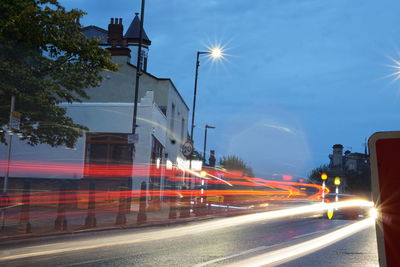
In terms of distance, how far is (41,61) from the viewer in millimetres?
20531

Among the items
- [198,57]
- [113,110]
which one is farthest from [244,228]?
[198,57]

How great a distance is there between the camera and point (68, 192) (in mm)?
25875

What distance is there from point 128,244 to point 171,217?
10.0 meters

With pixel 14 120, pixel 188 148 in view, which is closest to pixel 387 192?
pixel 14 120

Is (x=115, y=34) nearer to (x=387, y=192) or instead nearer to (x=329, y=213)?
(x=329, y=213)

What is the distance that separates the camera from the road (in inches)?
344

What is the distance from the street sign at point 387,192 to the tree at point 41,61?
14899mm

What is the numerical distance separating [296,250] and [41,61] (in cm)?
1418

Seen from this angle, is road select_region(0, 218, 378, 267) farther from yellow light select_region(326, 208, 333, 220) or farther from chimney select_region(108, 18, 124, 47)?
chimney select_region(108, 18, 124, 47)

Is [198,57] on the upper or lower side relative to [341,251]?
upper

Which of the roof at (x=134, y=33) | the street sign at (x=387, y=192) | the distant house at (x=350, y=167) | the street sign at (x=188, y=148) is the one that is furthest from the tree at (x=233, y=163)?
the street sign at (x=387, y=192)

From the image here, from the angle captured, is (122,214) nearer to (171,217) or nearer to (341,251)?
(171,217)

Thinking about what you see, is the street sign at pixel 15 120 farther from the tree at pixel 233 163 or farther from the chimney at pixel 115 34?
the tree at pixel 233 163

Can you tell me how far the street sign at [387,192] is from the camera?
7.45 ft
